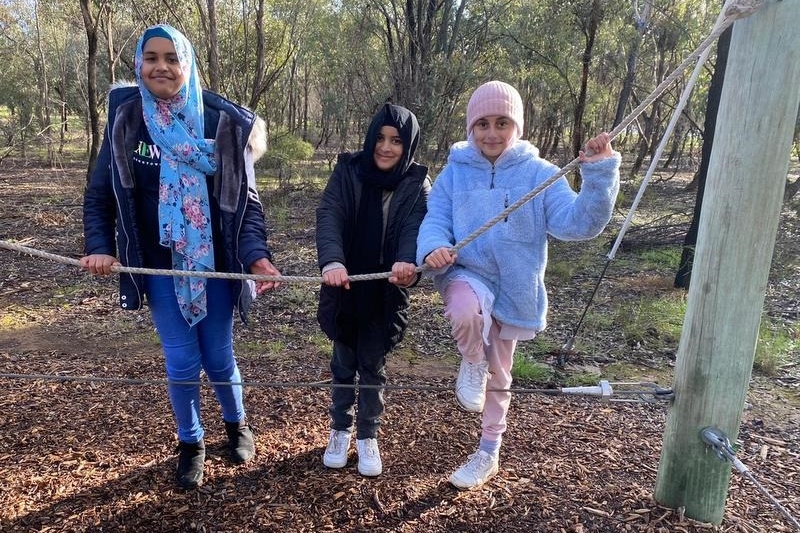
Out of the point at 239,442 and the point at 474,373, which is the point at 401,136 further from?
the point at 239,442

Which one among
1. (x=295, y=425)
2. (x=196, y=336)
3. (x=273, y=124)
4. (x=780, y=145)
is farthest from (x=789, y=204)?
(x=273, y=124)

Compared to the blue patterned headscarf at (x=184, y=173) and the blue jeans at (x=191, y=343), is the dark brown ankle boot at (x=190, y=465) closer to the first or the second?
the blue jeans at (x=191, y=343)

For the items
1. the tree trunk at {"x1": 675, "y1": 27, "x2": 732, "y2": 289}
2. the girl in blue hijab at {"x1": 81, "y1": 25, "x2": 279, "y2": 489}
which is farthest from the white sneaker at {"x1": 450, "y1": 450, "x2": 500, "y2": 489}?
the tree trunk at {"x1": 675, "y1": 27, "x2": 732, "y2": 289}

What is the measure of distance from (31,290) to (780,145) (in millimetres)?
6217

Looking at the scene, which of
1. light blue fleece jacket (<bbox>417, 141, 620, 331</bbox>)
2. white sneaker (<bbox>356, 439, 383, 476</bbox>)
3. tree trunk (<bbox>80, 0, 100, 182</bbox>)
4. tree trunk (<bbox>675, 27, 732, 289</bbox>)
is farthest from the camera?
tree trunk (<bbox>80, 0, 100, 182</bbox>)

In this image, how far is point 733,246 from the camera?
1.94 meters

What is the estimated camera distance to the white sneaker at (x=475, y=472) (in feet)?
8.33

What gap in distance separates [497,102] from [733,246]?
98 centimetres

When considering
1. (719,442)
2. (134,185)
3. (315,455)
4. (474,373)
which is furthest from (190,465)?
(719,442)

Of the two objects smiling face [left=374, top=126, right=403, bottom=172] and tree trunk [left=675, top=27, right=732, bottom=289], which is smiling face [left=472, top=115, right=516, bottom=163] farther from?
tree trunk [left=675, top=27, right=732, bottom=289]

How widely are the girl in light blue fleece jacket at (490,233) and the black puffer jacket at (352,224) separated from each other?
9cm

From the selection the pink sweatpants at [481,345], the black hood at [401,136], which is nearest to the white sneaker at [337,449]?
the pink sweatpants at [481,345]

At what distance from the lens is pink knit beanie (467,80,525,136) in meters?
2.15

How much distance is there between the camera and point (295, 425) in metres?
3.12
